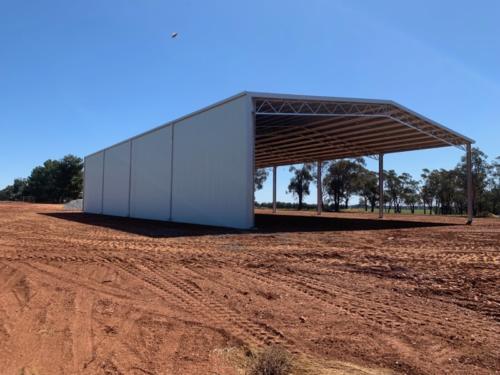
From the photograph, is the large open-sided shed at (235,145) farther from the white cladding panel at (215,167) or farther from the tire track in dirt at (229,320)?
the tire track in dirt at (229,320)

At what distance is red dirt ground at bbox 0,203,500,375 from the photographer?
433cm

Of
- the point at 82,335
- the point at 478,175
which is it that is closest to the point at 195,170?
the point at 82,335

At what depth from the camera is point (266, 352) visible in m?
4.16

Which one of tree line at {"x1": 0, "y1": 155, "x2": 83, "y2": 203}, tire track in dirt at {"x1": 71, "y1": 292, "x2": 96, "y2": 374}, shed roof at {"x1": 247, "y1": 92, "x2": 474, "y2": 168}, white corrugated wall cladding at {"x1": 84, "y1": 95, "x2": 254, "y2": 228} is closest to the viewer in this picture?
tire track in dirt at {"x1": 71, "y1": 292, "x2": 96, "y2": 374}

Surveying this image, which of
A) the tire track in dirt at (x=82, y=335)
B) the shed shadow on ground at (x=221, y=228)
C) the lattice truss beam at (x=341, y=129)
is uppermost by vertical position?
the lattice truss beam at (x=341, y=129)

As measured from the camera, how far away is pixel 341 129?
31625mm

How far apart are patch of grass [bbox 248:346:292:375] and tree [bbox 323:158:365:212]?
2984 inches

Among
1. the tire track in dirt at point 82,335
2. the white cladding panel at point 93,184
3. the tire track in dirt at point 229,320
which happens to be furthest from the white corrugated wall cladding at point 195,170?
the tire track in dirt at point 82,335

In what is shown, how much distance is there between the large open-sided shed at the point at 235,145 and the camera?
21672 mm

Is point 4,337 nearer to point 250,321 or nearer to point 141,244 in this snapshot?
point 250,321

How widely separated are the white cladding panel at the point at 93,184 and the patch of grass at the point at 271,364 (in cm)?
4477

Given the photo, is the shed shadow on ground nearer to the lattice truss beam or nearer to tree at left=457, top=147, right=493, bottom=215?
the lattice truss beam

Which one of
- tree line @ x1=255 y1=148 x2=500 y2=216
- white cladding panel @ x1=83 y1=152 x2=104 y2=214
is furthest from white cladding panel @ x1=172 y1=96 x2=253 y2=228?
tree line @ x1=255 y1=148 x2=500 y2=216

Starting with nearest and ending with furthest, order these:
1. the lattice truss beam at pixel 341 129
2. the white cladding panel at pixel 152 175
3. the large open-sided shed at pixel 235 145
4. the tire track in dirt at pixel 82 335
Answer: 1. the tire track in dirt at pixel 82 335
2. the large open-sided shed at pixel 235 145
3. the lattice truss beam at pixel 341 129
4. the white cladding panel at pixel 152 175
